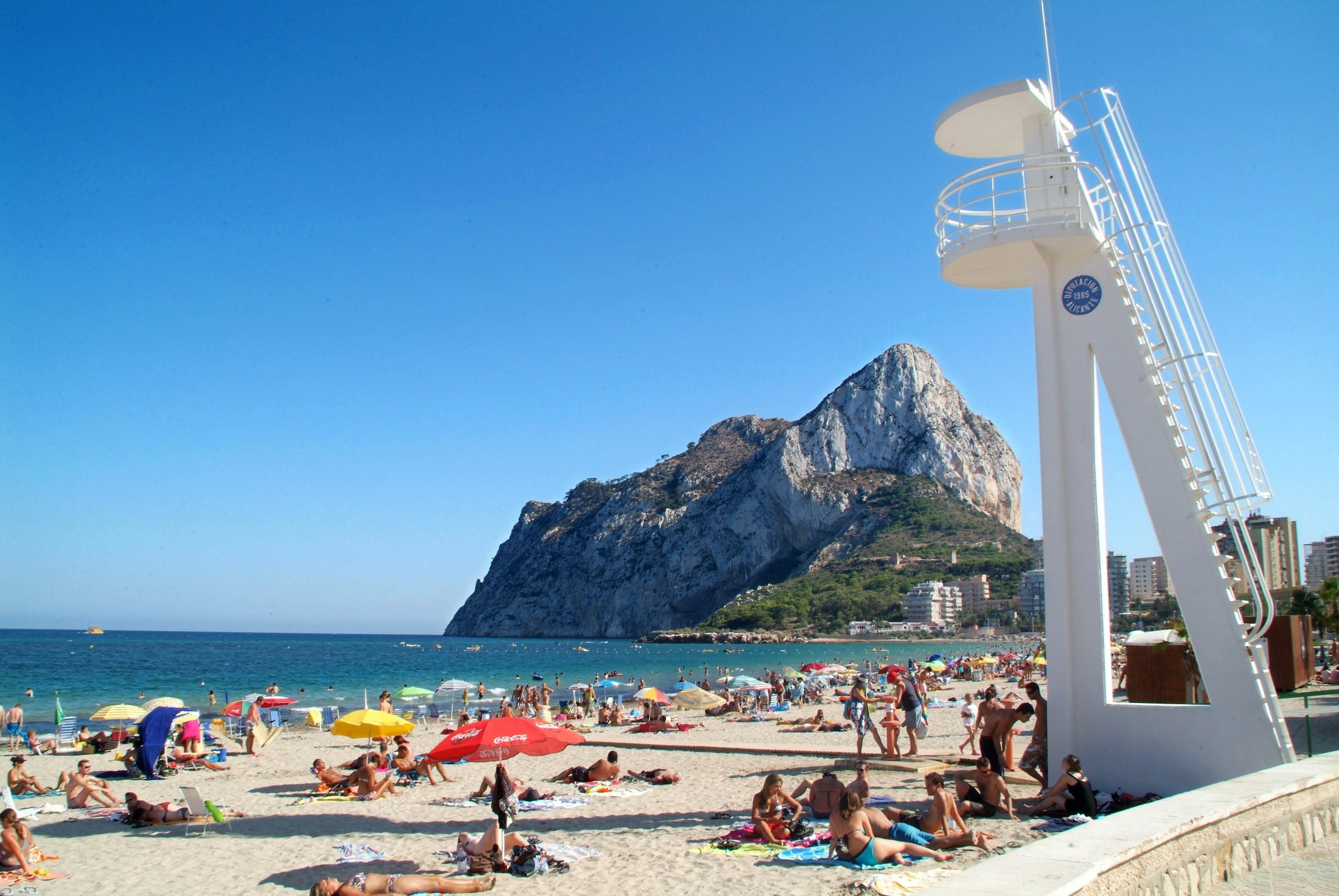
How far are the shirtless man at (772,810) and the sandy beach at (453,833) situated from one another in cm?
47

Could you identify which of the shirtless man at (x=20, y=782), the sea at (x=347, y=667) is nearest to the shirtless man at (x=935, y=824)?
the shirtless man at (x=20, y=782)

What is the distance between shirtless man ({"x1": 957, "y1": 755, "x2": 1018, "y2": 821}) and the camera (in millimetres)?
8883

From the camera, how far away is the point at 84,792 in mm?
12336

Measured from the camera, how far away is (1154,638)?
13492 millimetres

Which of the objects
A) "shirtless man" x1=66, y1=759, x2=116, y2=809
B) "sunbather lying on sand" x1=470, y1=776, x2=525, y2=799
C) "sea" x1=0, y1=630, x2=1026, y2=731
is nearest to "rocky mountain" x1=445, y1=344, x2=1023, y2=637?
"sea" x1=0, y1=630, x2=1026, y2=731

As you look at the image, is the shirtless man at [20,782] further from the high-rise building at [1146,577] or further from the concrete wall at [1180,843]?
the high-rise building at [1146,577]

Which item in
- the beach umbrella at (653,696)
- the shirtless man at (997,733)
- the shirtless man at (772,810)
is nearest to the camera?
the shirtless man at (772,810)

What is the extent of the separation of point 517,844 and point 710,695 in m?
16.8

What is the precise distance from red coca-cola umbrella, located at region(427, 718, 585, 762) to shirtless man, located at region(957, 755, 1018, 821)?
13.0 feet

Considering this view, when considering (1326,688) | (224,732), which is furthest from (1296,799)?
(224,732)

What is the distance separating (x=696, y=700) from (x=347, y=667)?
61.8 m

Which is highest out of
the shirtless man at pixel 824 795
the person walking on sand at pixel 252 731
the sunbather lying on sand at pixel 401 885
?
the shirtless man at pixel 824 795

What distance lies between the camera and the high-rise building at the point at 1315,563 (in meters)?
142

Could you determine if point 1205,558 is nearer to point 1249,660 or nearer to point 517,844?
point 1249,660
